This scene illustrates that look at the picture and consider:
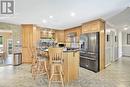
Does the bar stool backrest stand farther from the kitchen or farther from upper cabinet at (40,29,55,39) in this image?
upper cabinet at (40,29,55,39)

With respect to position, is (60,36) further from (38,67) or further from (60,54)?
(60,54)

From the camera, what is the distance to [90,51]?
693 cm

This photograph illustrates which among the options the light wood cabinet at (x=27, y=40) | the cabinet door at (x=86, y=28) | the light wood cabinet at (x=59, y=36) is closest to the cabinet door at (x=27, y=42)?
the light wood cabinet at (x=27, y=40)

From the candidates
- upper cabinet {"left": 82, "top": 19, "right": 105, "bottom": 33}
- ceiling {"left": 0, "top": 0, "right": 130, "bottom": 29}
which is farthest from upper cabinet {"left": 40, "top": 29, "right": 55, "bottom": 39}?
ceiling {"left": 0, "top": 0, "right": 130, "bottom": 29}

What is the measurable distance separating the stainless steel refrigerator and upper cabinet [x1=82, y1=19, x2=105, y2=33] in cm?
31

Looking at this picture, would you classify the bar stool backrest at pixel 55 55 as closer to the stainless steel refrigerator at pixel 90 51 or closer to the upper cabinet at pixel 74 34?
the stainless steel refrigerator at pixel 90 51

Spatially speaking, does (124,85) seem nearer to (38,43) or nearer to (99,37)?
(99,37)

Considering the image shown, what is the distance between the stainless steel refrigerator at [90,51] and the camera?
6.54m

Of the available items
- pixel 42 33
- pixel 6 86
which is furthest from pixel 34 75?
pixel 42 33

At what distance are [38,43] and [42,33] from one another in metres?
1.37

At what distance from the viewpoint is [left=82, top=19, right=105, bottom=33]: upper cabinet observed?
6.76m

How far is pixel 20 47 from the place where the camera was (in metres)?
8.79

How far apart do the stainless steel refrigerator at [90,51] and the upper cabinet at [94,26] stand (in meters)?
0.31

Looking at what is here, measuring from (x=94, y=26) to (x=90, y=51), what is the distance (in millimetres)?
1229
